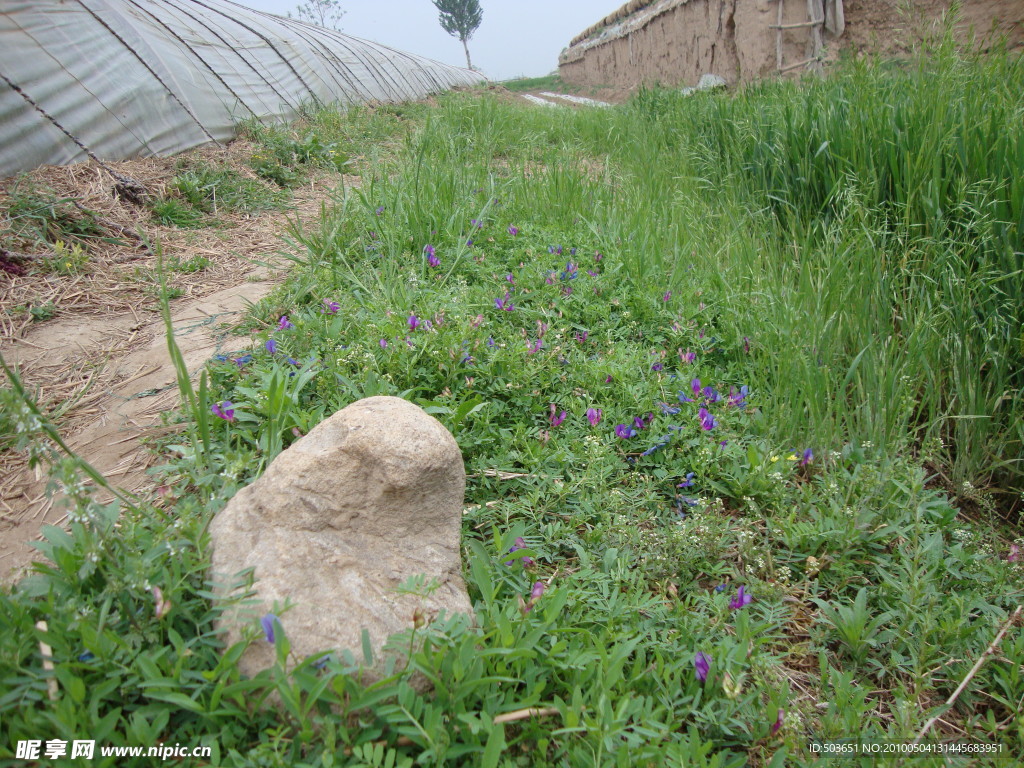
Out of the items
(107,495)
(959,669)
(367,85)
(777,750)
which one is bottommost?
(959,669)

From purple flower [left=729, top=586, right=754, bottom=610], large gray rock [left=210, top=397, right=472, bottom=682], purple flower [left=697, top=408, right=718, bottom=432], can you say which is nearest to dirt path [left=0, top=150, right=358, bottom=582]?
large gray rock [left=210, top=397, right=472, bottom=682]

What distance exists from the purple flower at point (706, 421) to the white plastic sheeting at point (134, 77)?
4.59m

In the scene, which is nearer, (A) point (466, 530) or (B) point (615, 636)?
(B) point (615, 636)

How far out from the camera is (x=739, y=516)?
2.03m

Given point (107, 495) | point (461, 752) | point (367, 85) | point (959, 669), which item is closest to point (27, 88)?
point (107, 495)

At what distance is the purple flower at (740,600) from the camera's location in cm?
161

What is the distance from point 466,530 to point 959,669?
1409 millimetres

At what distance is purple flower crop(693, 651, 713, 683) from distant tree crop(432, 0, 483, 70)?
5927 centimetres

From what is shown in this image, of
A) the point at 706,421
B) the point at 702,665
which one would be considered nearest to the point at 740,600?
the point at 702,665

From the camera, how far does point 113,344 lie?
2.76 meters

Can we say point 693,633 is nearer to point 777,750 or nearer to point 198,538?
point 777,750

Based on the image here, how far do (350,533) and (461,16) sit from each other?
6203cm

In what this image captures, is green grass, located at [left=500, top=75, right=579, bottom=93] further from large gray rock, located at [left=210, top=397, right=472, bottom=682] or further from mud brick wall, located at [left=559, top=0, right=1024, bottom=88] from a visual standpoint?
large gray rock, located at [left=210, top=397, right=472, bottom=682]

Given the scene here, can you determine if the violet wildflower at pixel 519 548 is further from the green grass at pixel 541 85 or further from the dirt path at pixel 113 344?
the green grass at pixel 541 85
